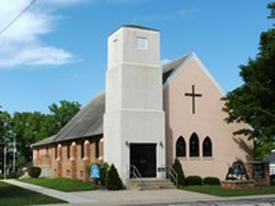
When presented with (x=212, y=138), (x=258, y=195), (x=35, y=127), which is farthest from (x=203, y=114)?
(x=35, y=127)

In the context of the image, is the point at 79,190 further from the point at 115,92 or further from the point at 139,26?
the point at 139,26

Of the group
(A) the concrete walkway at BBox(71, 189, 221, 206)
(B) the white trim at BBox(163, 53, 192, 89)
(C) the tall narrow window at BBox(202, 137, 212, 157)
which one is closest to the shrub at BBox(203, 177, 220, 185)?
(C) the tall narrow window at BBox(202, 137, 212, 157)

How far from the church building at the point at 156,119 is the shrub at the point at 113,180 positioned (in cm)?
97

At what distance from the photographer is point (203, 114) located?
113 feet

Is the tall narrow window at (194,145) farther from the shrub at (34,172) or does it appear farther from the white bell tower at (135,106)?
the shrub at (34,172)

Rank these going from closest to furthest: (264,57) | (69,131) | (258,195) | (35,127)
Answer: (258,195), (264,57), (69,131), (35,127)

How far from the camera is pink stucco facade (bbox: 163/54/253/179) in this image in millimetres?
33219

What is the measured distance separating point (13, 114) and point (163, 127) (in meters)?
57.5

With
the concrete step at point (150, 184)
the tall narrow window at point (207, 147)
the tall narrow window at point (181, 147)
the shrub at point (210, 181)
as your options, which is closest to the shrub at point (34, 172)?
the tall narrow window at point (181, 147)

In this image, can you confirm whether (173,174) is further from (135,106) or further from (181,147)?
(135,106)

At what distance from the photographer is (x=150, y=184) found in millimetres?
29359

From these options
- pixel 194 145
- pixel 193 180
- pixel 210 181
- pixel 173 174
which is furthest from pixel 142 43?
pixel 210 181

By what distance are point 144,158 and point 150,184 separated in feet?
8.61

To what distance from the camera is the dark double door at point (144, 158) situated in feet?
103
